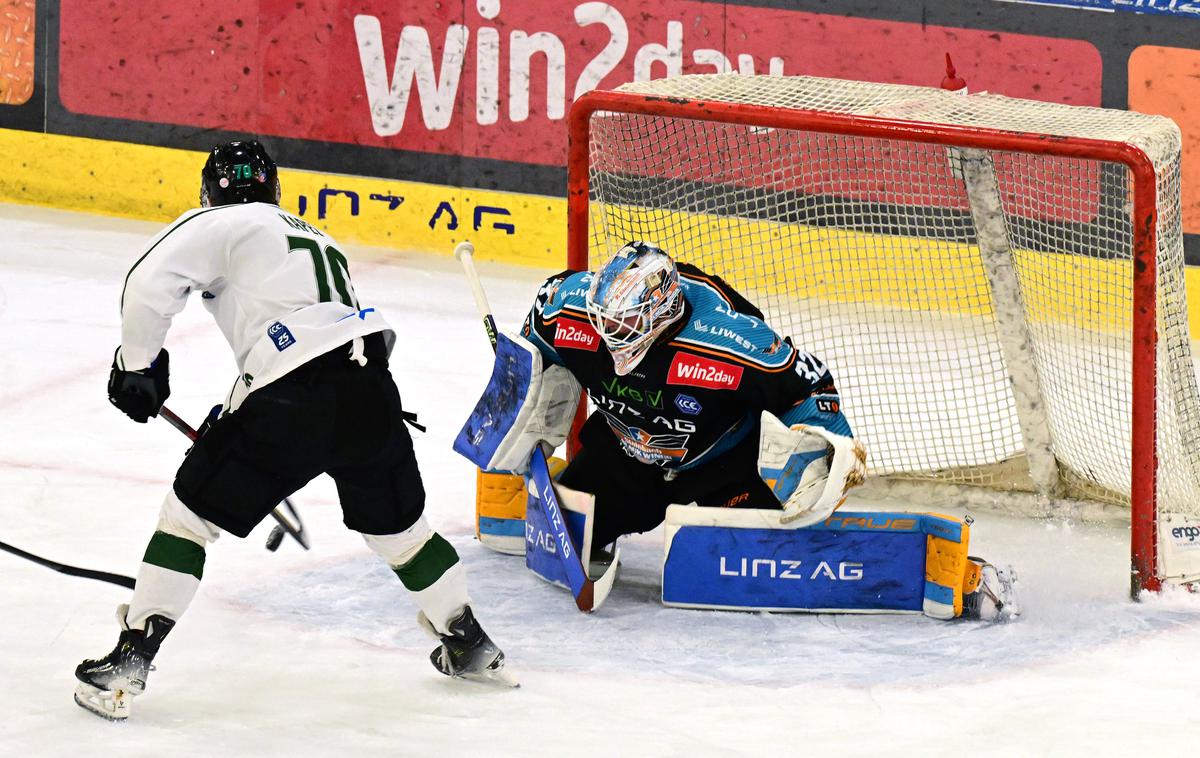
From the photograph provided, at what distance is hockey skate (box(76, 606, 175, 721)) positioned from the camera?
3223mm

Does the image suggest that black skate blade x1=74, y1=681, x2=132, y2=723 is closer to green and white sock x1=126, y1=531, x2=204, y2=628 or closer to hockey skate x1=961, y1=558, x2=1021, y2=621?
green and white sock x1=126, y1=531, x2=204, y2=628

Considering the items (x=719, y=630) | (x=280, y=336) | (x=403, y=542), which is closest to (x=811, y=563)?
(x=719, y=630)

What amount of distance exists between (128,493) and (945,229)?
256 cm

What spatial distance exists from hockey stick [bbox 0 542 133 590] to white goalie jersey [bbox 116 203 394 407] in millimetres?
870

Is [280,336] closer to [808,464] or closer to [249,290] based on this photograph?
[249,290]

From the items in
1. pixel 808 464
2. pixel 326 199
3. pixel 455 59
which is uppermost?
pixel 455 59

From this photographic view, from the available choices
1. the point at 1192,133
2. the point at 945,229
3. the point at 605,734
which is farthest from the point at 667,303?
the point at 1192,133

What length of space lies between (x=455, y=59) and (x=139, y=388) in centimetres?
412

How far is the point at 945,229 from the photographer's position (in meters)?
5.57

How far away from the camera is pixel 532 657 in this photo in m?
3.70

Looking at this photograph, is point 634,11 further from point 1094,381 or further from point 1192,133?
point 1094,381

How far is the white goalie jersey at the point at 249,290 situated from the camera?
3.16 metres

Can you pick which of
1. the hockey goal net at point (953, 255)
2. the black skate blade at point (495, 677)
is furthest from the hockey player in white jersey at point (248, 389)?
the hockey goal net at point (953, 255)

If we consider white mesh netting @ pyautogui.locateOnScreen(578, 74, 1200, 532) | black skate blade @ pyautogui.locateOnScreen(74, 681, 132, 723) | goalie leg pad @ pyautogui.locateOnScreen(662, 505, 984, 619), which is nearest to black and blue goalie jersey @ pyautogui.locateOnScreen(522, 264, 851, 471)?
goalie leg pad @ pyautogui.locateOnScreen(662, 505, 984, 619)
